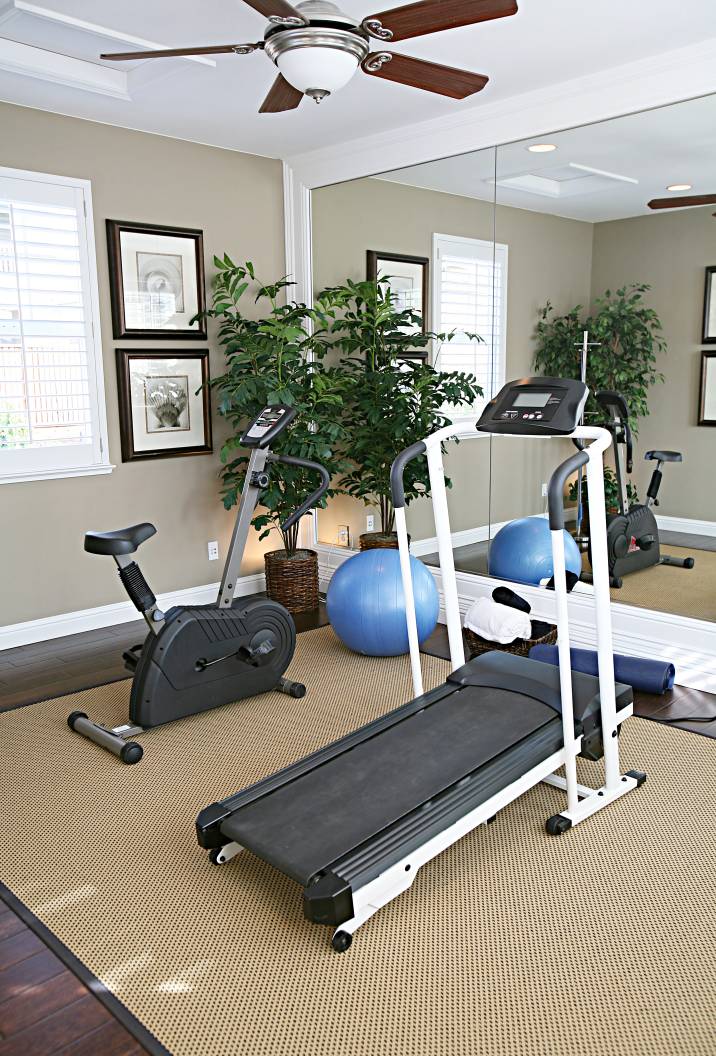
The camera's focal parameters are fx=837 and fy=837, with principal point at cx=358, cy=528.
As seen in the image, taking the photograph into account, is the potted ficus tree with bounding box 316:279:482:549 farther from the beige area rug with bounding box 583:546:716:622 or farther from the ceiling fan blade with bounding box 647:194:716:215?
the beige area rug with bounding box 583:546:716:622

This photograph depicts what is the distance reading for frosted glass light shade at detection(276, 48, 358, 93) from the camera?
2.42 m

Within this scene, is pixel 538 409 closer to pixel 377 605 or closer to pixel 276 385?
pixel 377 605

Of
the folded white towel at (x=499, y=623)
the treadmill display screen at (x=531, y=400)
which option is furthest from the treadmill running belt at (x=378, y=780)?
the treadmill display screen at (x=531, y=400)

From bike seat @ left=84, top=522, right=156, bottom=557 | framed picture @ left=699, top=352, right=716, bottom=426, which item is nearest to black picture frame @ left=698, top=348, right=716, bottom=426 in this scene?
framed picture @ left=699, top=352, right=716, bottom=426

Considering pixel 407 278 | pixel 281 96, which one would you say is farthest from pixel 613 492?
pixel 281 96

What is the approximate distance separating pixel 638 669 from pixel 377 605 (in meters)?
1.18

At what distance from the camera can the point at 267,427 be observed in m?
3.62

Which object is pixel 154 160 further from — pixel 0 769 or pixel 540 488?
pixel 0 769

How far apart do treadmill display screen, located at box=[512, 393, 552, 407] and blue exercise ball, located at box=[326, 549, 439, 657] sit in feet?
4.50

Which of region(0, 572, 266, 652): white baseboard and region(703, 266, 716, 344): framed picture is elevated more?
region(703, 266, 716, 344): framed picture

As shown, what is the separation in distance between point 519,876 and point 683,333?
240cm

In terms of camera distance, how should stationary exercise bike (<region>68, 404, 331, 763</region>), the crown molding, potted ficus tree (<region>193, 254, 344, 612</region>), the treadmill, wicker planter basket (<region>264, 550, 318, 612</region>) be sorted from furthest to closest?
wicker planter basket (<region>264, 550, 318, 612</region>), potted ficus tree (<region>193, 254, 344, 612</region>), the crown molding, stationary exercise bike (<region>68, 404, 331, 763</region>), the treadmill

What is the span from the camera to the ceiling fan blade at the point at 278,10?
86.1 inches

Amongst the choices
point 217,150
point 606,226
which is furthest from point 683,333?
point 217,150
